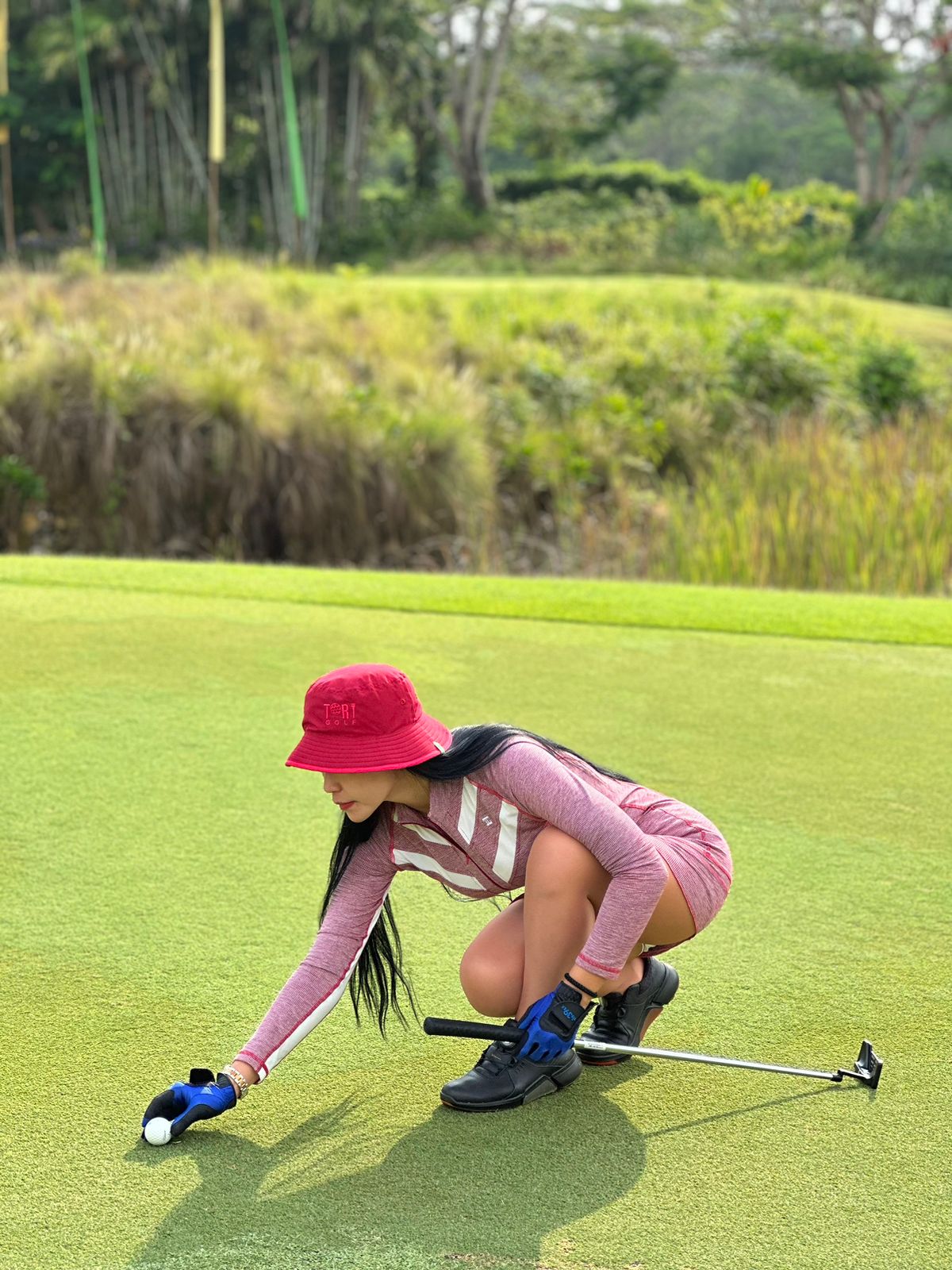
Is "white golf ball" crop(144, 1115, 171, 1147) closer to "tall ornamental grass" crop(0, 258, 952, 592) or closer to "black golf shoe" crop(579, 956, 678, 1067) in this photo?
"black golf shoe" crop(579, 956, 678, 1067)

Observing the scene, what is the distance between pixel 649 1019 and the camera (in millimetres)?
2746

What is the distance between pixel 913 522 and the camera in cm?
860

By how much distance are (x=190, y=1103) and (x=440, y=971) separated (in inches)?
29.3

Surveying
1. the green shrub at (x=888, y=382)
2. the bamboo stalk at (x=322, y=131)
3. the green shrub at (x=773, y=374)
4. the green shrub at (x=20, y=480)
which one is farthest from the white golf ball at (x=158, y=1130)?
Result: the bamboo stalk at (x=322, y=131)

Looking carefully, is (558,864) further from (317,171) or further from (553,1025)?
(317,171)

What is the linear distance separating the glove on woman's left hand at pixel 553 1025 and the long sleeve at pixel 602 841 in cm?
6

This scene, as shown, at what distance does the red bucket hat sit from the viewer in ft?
7.98

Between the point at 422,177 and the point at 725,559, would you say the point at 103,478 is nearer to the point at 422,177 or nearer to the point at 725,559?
the point at 725,559

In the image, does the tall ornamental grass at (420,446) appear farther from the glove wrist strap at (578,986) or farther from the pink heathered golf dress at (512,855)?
the glove wrist strap at (578,986)

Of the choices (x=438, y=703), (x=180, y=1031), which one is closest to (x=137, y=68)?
(x=438, y=703)

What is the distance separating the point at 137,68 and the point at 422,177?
20.5ft

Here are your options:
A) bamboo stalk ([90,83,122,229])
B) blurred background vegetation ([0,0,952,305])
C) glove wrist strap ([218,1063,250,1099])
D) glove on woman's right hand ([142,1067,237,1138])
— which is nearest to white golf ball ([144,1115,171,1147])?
glove on woman's right hand ([142,1067,237,1138])

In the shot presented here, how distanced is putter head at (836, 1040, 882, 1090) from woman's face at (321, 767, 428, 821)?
854 mm

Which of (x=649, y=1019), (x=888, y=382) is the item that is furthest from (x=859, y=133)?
(x=649, y=1019)
